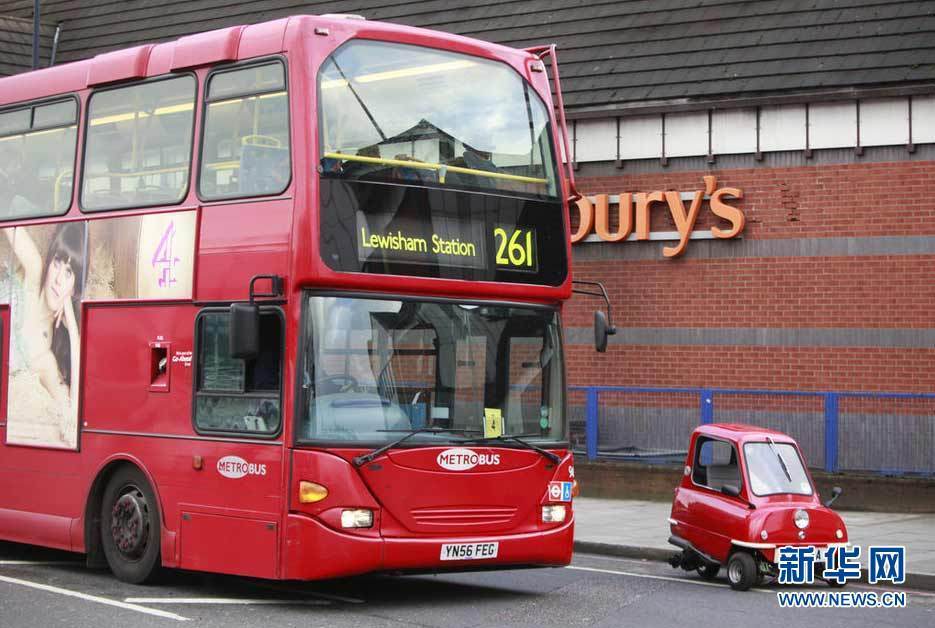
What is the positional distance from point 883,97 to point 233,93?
1100 centimetres

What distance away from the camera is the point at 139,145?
469 inches

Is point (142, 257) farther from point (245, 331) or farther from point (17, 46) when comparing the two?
point (17, 46)

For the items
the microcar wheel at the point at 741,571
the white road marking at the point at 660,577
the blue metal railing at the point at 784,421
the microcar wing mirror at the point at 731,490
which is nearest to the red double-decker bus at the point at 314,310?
the microcar wheel at the point at 741,571

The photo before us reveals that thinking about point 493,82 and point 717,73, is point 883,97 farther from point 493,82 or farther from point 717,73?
point 493,82

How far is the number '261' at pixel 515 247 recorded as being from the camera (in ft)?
36.7

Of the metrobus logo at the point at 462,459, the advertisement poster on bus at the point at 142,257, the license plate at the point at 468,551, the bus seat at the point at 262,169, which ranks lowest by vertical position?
the license plate at the point at 468,551

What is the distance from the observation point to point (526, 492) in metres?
11.0

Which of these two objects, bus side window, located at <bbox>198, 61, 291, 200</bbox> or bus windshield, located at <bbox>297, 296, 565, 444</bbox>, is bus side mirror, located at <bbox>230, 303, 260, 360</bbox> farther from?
bus side window, located at <bbox>198, 61, 291, 200</bbox>

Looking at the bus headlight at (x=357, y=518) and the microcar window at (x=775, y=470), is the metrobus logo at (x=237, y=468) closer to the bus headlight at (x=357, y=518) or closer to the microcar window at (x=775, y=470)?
the bus headlight at (x=357, y=518)

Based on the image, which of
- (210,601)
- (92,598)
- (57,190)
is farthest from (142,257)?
(210,601)

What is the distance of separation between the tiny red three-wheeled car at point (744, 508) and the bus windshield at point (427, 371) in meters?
2.05

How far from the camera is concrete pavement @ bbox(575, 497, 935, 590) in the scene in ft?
46.0

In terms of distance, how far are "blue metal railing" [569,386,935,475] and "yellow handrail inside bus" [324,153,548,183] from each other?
8.72 m

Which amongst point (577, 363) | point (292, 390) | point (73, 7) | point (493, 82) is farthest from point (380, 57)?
point (73, 7)
